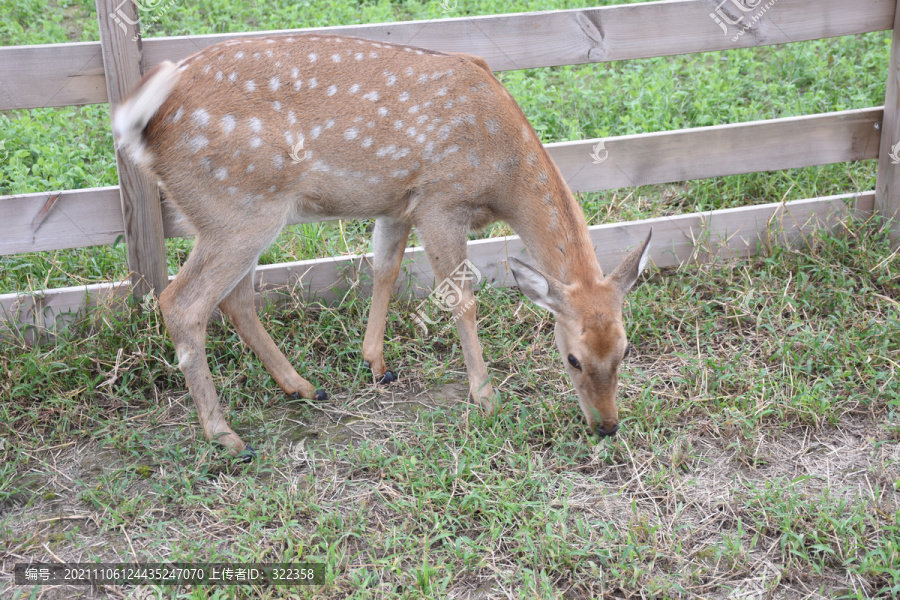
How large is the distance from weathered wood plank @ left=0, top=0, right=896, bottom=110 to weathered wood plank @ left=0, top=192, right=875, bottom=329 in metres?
1.04

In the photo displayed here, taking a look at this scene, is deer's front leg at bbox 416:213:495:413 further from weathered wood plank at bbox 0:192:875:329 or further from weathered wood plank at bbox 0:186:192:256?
weathered wood plank at bbox 0:186:192:256

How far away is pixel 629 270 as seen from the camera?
12.1 feet

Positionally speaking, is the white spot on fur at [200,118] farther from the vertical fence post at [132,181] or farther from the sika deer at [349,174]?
the vertical fence post at [132,181]

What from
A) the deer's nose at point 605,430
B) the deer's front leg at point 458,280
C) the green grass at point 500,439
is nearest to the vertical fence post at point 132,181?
the green grass at point 500,439

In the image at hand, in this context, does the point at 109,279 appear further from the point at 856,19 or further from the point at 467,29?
the point at 856,19

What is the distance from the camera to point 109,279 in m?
4.55

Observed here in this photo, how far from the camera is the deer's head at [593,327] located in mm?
3607

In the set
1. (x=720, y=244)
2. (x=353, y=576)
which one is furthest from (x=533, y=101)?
(x=353, y=576)

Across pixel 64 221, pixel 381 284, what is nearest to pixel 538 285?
pixel 381 284

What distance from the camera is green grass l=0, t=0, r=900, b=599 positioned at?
3164 millimetres

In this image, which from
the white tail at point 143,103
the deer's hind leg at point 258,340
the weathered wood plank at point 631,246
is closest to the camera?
the white tail at point 143,103

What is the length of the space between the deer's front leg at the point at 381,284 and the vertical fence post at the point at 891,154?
320 centimetres

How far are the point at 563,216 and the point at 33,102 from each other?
8.96 ft

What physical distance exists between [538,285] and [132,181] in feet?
7.26
